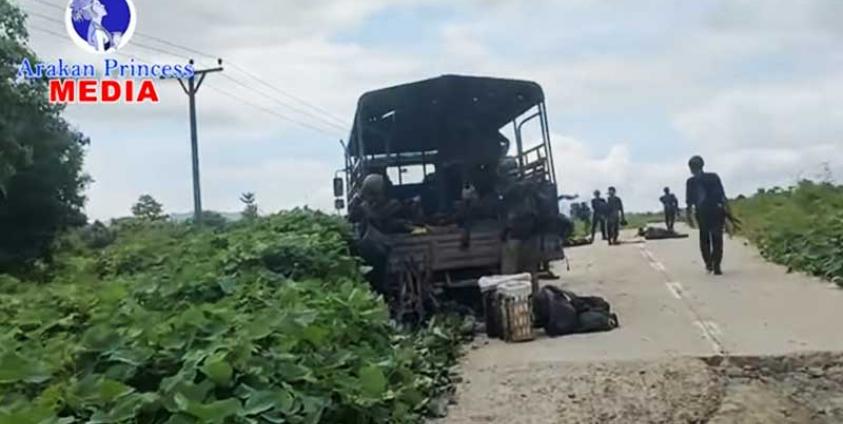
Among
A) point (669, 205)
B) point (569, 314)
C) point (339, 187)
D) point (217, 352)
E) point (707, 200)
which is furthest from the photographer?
point (669, 205)

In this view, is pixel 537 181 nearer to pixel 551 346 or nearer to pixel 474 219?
pixel 474 219

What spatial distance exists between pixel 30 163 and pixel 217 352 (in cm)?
1383

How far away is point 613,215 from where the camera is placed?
76.5 ft

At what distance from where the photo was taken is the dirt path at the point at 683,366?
6.28 metres

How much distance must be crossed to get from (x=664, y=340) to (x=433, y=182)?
5.50m

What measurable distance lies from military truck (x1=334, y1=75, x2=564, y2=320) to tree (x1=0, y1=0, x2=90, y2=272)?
644 cm

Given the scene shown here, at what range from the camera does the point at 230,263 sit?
29.6 ft

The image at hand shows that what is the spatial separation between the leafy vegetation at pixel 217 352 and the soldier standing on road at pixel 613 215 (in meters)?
14.5

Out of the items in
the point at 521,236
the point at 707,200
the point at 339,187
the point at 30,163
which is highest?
the point at 30,163

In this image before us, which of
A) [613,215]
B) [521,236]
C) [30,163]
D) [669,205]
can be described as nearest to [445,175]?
[521,236]

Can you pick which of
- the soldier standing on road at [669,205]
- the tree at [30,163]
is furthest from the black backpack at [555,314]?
the soldier standing on road at [669,205]

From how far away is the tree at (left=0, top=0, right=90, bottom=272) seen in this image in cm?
1675

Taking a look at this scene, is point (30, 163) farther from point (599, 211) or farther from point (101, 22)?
point (599, 211)

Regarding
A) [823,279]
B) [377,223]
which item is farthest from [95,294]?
[823,279]
